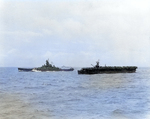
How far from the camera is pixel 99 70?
20.2m

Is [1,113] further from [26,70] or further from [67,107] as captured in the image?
[26,70]

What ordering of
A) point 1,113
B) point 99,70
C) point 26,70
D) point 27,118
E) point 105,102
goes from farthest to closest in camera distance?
point 26,70 < point 99,70 < point 105,102 < point 1,113 < point 27,118

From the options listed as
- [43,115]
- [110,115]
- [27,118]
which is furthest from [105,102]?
[27,118]

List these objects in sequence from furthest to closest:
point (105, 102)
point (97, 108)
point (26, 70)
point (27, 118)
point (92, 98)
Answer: point (26, 70) < point (92, 98) < point (105, 102) < point (97, 108) < point (27, 118)

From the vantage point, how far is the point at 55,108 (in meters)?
5.88

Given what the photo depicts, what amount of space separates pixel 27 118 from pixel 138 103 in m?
3.17

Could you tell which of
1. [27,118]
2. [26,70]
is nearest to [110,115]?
[27,118]

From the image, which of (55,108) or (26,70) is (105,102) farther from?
(26,70)

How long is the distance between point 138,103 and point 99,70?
561 inches

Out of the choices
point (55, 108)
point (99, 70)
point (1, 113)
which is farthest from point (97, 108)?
point (99, 70)

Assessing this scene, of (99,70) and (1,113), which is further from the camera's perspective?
(99,70)

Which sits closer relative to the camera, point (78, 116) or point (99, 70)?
point (78, 116)

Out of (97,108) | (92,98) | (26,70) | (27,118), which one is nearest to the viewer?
(27,118)

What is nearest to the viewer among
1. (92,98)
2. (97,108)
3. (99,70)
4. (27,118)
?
(27,118)
